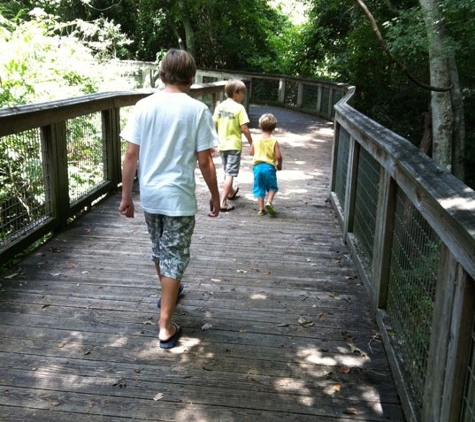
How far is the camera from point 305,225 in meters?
6.40

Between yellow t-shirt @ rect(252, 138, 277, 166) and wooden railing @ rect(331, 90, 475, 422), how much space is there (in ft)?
5.75

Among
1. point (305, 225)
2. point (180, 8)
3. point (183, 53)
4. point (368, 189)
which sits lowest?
point (305, 225)

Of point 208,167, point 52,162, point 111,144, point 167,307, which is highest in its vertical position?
point 208,167

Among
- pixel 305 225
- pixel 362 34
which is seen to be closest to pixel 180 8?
pixel 362 34

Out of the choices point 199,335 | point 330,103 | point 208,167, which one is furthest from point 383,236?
point 330,103

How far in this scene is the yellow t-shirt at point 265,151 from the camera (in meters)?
6.67

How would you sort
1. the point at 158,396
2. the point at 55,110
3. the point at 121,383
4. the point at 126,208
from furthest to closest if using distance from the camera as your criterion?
the point at 55,110 → the point at 126,208 → the point at 121,383 → the point at 158,396

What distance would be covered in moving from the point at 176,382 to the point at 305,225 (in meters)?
3.55

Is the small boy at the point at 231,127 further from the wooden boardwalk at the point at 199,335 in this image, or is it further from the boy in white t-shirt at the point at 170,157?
the boy in white t-shirt at the point at 170,157

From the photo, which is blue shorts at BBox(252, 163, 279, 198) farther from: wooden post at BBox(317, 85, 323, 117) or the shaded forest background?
wooden post at BBox(317, 85, 323, 117)

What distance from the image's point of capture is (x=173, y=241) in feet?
11.6

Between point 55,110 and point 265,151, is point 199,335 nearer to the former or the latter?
point 55,110

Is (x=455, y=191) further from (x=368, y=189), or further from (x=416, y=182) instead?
(x=368, y=189)

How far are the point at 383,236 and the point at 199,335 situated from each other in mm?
1339
